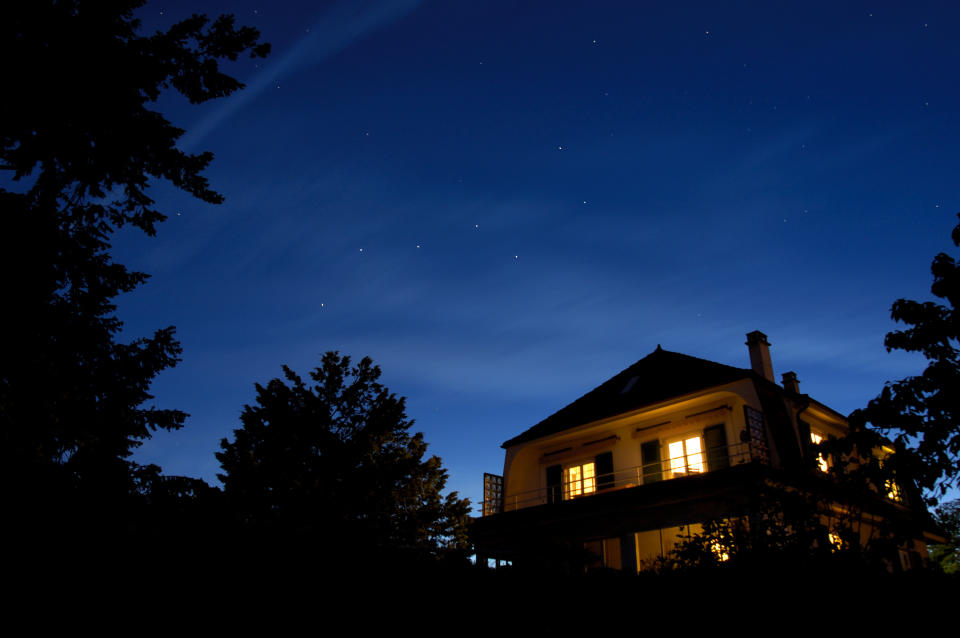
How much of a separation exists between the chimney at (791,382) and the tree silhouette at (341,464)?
17592 millimetres

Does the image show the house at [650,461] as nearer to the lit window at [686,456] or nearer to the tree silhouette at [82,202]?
the lit window at [686,456]

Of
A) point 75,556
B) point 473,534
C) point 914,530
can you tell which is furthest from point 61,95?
point 473,534

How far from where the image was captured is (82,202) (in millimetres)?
12805

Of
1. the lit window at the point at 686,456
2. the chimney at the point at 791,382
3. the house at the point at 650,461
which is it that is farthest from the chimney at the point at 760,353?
the lit window at the point at 686,456

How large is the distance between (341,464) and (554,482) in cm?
1276

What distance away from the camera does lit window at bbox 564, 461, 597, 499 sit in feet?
73.0

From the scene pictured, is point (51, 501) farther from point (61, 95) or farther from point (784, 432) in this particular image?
point (784, 432)

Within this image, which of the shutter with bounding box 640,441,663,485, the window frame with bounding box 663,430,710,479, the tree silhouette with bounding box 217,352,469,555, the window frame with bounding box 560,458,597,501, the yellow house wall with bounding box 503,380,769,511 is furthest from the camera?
the tree silhouette with bounding box 217,352,469,555

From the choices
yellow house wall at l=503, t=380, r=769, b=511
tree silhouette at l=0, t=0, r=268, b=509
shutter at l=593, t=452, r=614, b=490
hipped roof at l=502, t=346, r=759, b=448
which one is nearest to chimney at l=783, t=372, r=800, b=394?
hipped roof at l=502, t=346, r=759, b=448

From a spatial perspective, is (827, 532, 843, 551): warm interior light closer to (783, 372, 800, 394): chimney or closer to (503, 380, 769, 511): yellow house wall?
(503, 380, 769, 511): yellow house wall

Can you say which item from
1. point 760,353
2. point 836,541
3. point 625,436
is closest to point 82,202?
point 836,541

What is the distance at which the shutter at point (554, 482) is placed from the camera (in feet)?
75.3

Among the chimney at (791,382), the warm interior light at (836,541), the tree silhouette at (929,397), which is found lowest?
the warm interior light at (836,541)

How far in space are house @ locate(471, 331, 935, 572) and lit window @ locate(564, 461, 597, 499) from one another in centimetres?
5
